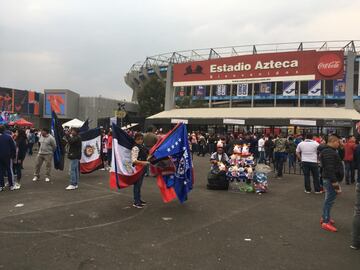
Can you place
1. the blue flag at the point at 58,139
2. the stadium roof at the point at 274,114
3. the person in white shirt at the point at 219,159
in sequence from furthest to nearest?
the stadium roof at the point at 274,114
the blue flag at the point at 58,139
the person in white shirt at the point at 219,159

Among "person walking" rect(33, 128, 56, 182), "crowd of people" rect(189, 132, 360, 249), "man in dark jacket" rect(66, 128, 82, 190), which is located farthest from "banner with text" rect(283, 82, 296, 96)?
"man in dark jacket" rect(66, 128, 82, 190)

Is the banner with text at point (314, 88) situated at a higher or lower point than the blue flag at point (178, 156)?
higher

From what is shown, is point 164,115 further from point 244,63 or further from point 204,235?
point 204,235

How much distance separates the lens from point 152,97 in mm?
55469

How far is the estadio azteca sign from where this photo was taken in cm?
3203

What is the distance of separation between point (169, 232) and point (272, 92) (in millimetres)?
37744

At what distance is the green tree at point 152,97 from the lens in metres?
55.3

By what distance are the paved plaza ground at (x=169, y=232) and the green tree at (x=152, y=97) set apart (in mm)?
45718

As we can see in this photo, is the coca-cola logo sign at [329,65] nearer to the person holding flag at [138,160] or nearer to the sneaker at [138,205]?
the person holding flag at [138,160]

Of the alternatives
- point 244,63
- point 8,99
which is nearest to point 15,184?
point 244,63

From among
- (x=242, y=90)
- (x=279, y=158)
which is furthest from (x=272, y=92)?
(x=279, y=158)

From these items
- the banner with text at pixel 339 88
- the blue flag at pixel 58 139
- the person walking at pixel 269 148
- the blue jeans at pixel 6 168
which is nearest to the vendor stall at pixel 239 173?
the blue flag at pixel 58 139

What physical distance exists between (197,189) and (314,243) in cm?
519

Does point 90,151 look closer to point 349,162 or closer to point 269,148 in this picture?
point 349,162
